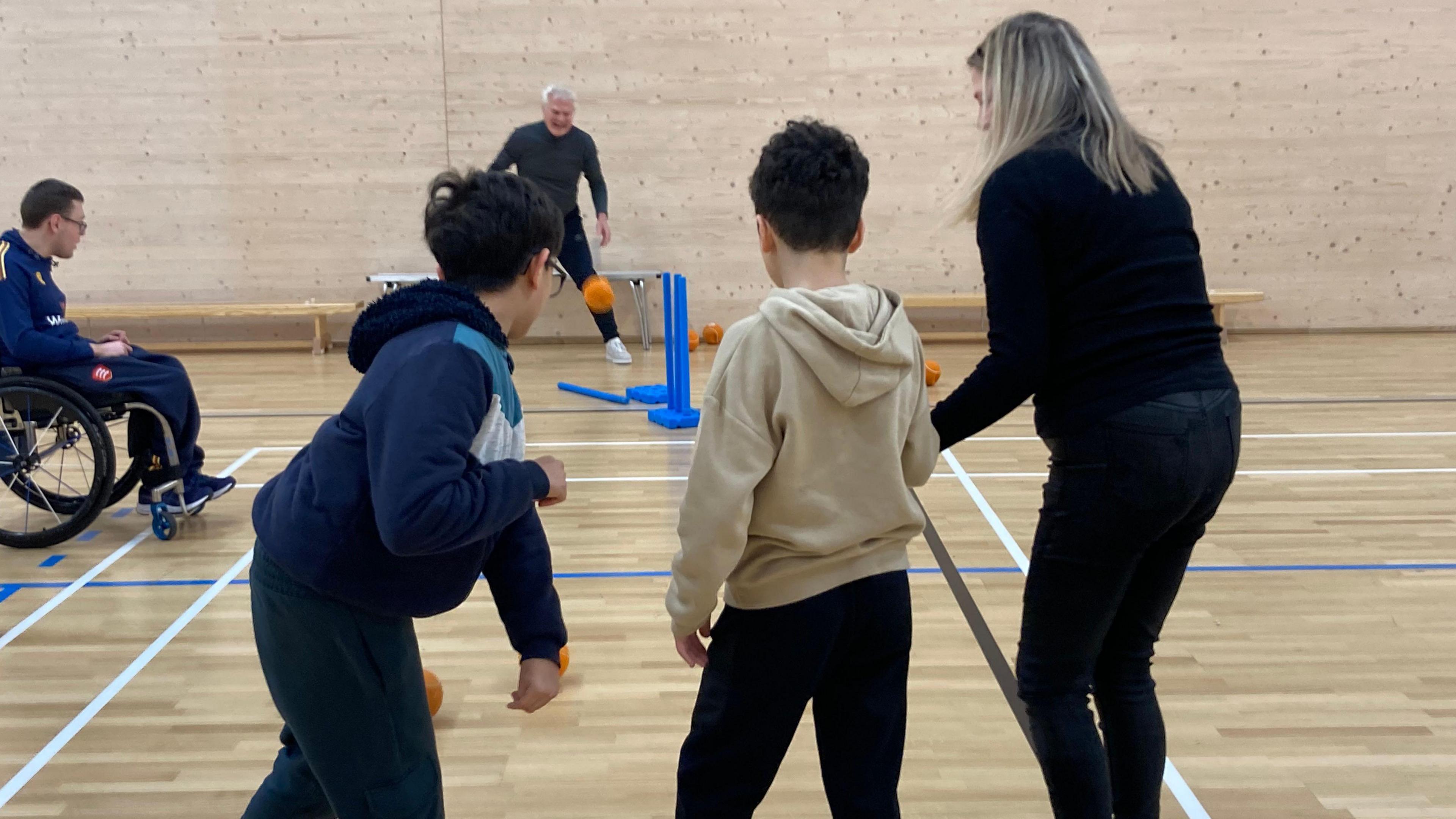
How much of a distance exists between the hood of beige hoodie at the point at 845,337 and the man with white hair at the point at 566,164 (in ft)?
18.5

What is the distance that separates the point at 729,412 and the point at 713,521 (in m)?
A: 0.13

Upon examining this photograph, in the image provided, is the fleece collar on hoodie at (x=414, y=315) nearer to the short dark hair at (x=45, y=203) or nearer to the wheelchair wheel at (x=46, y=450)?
the wheelchair wheel at (x=46, y=450)

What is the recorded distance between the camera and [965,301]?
7629mm

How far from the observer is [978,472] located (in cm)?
431

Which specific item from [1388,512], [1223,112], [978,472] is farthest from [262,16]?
[1388,512]

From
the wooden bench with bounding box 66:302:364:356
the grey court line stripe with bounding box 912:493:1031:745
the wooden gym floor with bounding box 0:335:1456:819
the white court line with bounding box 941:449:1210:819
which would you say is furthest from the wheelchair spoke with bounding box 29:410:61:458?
the wooden bench with bounding box 66:302:364:356

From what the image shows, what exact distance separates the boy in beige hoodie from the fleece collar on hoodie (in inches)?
10.8

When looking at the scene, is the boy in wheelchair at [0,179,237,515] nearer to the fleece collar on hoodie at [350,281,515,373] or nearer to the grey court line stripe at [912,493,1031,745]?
the grey court line stripe at [912,493,1031,745]

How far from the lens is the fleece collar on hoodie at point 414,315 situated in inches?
47.8

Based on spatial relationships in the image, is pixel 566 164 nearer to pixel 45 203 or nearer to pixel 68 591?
pixel 45 203

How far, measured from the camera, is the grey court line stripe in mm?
2301

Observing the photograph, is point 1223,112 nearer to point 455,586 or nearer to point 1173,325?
point 1173,325

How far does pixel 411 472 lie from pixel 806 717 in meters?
1.37

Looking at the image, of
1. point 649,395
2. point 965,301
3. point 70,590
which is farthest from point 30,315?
point 965,301
